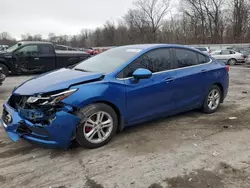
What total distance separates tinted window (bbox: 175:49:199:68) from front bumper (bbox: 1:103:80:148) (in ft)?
7.92

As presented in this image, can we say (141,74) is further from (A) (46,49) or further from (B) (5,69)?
(A) (46,49)

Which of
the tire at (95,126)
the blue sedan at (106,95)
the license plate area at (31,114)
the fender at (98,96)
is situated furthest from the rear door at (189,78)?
the license plate area at (31,114)

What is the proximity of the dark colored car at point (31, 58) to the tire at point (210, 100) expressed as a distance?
9108mm

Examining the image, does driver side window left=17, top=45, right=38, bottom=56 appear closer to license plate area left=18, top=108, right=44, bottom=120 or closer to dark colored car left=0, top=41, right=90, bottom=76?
dark colored car left=0, top=41, right=90, bottom=76

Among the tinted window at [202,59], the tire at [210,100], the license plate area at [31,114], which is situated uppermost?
the tinted window at [202,59]

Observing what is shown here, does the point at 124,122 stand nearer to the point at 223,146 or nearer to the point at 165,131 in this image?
the point at 165,131

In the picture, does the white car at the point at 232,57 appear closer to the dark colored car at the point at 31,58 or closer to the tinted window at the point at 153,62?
the dark colored car at the point at 31,58

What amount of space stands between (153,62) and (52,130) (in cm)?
212

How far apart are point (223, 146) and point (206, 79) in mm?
1752

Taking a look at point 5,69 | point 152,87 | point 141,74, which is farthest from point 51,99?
point 5,69

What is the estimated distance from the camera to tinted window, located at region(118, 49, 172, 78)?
3893 mm

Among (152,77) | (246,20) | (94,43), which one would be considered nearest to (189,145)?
(152,77)

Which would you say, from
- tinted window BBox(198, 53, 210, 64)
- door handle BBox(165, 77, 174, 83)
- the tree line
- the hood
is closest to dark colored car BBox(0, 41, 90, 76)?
the hood

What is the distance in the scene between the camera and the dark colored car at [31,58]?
1137 centimetres
